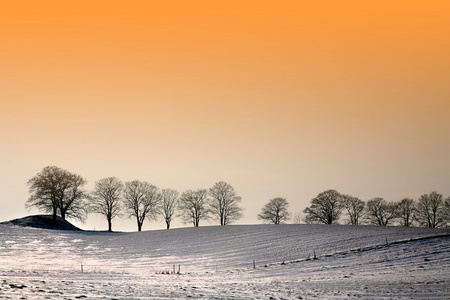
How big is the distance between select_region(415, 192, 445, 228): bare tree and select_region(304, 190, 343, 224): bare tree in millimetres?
18328

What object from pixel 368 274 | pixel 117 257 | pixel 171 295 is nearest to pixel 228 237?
pixel 117 257

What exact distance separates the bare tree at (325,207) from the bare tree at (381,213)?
7.62m

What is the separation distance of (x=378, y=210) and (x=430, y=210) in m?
11.4

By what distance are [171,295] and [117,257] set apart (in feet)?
129

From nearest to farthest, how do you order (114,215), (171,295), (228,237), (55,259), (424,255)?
(171,295), (424,255), (55,259), (228,237), (114,215)

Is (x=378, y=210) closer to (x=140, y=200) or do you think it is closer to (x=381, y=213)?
(x=381, y=213)

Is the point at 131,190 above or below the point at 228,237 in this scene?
above

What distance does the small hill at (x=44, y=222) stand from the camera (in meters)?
87.7

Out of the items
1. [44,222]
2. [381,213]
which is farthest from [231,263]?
[381,213]

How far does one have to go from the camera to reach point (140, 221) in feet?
331

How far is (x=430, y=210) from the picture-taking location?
103m

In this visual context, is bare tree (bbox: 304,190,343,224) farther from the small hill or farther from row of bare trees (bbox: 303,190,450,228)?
the small hill

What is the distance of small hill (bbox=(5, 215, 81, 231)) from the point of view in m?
87.7

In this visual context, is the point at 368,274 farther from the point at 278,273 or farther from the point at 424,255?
the point at 424,255
